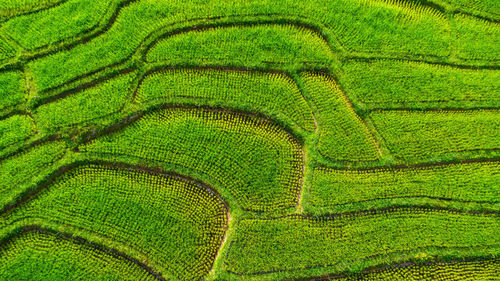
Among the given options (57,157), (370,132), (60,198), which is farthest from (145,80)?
(370,132)

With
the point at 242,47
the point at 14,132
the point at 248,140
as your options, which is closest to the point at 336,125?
the point at 248,140

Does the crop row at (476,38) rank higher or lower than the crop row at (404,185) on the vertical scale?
higher

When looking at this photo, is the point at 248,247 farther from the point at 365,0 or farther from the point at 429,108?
the point at 365,0

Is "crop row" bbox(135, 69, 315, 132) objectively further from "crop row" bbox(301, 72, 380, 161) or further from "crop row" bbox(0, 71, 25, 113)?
"crop row" bbox(0, 71, 25, 113)

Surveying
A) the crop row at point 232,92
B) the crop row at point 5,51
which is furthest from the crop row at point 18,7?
the crop row at point 232,92

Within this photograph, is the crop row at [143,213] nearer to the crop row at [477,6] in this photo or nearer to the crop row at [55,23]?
the crop row at [55,23]

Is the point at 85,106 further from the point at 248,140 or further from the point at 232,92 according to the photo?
the point at 248,140
